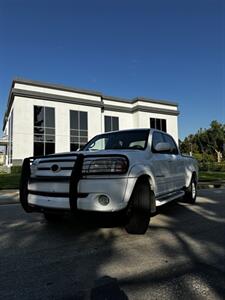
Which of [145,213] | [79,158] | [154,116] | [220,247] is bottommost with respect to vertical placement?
[220,247]

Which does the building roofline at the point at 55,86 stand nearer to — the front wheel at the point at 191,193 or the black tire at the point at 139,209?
the front wheel at the point at 191,193

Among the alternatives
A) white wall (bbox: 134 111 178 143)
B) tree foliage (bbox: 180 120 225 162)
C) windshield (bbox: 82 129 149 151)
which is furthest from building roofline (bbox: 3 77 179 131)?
tree foliage (bbox: 180 120 225 162)

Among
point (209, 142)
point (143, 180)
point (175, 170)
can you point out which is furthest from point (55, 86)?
point (209, 142)

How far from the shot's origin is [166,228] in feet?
16.5

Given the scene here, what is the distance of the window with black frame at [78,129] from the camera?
1080 inches

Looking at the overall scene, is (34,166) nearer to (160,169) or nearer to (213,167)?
(160,169)

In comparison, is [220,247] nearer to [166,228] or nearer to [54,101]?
[166,228]

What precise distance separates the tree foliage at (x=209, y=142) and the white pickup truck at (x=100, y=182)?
5292 cm

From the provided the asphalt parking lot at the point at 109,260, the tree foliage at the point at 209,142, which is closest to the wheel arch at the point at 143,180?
the asphalt parking lot at the point at 109,260

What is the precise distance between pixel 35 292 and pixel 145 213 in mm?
2133

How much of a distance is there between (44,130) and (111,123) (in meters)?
8.77

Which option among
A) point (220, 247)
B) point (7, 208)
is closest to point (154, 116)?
point (7, 208)

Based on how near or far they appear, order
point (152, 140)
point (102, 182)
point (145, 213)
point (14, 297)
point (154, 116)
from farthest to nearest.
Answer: point (154, 116) < point (152, 140) < point (145, 213) < point (102, 182) < point (14, 297)

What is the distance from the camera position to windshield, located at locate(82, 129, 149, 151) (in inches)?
209
